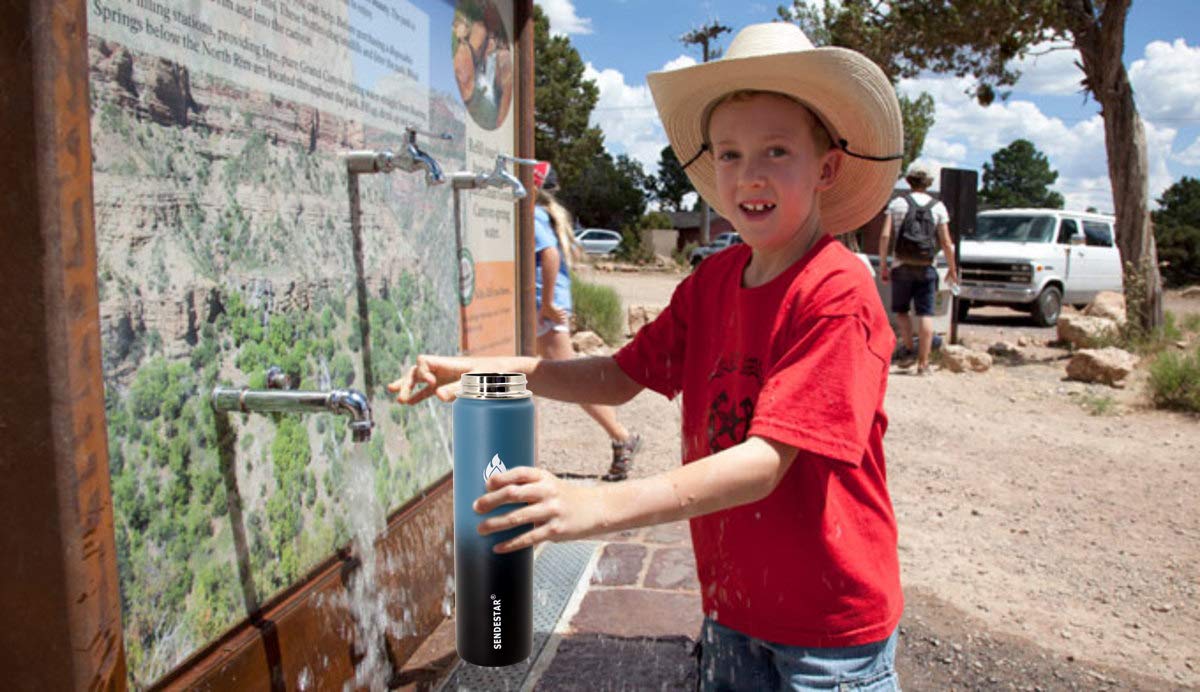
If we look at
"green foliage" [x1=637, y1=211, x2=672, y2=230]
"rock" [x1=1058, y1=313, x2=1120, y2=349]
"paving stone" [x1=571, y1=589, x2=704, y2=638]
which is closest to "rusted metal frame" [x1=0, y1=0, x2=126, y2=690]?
"paving stone" [x1=571, y1=589, x2=704, y2=638]

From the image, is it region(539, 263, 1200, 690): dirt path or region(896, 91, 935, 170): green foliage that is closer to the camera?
region(539, 263, 1200, 690): dirt path

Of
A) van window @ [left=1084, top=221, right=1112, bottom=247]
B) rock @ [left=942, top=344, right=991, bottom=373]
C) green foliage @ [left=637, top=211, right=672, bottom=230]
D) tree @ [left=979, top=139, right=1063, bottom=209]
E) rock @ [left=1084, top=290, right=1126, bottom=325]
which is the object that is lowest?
rock @ [left=942, top=344, right=991, bottom=373]

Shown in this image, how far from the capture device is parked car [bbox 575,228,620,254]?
3638 cm

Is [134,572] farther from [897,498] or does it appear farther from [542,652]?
[897,498]

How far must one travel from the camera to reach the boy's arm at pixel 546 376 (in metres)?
1.93

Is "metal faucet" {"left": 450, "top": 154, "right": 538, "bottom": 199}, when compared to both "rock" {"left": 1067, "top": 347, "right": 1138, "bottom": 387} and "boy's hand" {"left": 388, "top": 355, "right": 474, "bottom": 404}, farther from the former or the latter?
"rock" {"left": 1067, "top": 347, "right": 1138, "bottom": 387}

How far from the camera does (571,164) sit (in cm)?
3975

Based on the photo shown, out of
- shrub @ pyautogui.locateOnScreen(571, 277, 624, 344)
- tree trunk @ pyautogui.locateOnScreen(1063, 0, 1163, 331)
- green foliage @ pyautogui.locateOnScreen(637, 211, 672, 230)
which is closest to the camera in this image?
tree trunk @ pyautogui.locateOnScreen(1063, 0, 1163, 331)

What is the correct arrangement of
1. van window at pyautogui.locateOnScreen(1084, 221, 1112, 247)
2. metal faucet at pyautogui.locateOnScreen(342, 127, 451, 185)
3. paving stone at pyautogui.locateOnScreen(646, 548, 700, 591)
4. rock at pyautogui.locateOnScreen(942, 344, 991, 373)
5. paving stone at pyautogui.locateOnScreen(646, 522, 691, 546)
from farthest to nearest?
van window at pyautogui.locateOnScreen(1084, 221, 1112, 247)
rock at pyautogui.locateOnScreen(942, 344, 991, 373)
paving stone at pyautogui.locateOnScreen(646, 522, 691, 546)
paving stone at pyautogui.locateOnScreen(646, 548, 700, 591)
metal faucet at pyautogui.locateOnScreen(342, 127, 451, 185)

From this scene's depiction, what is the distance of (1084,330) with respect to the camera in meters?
10.6

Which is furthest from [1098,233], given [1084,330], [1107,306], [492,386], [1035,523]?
[492,386]

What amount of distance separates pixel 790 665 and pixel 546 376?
2.62 feet

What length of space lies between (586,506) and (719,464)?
0.89 ft

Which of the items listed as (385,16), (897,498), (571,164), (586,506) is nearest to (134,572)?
(586,506)
